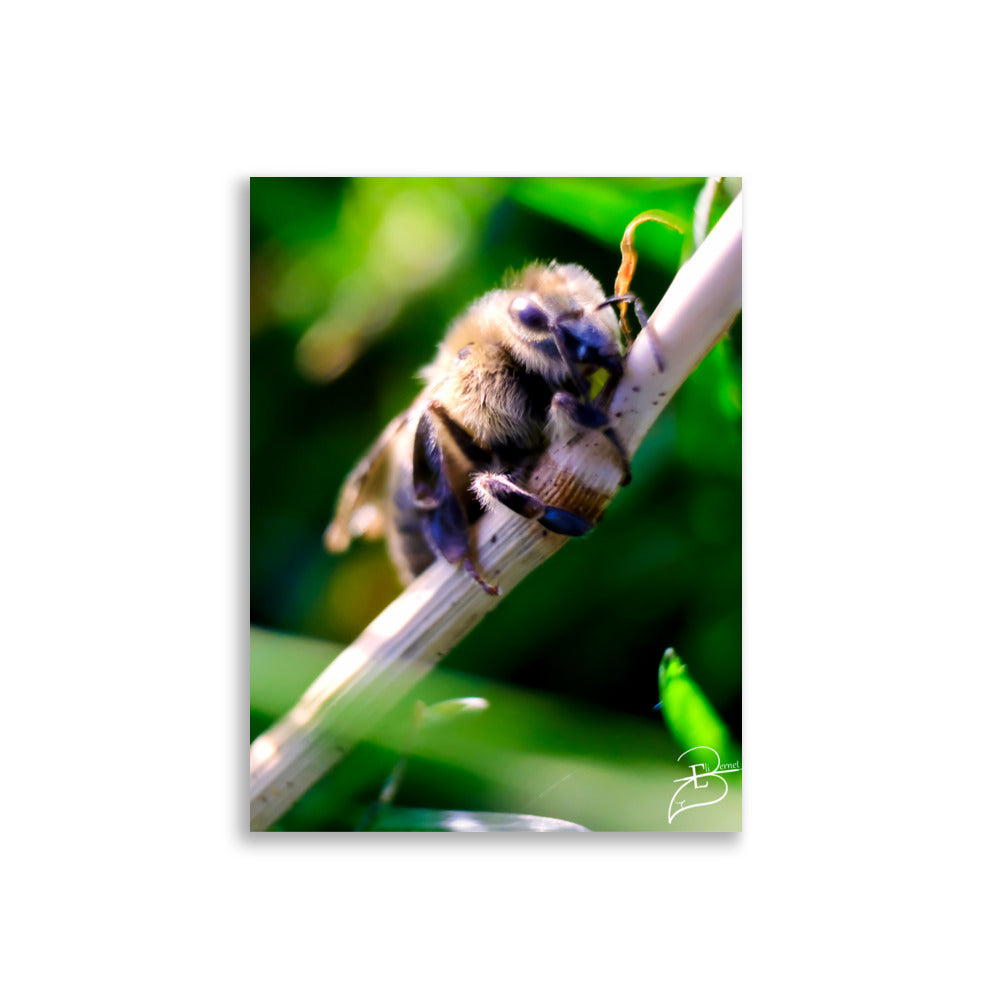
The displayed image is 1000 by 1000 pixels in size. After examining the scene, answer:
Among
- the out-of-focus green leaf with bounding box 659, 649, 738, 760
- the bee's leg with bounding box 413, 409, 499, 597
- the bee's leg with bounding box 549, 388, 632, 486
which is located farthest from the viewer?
the out-of-focus green leaf with bounding box 659, 649, 738, 760

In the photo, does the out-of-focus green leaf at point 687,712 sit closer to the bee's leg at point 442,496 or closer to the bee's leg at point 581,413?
the bee's leg at point 442,496

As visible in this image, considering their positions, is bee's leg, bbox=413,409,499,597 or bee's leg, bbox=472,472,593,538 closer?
bee's leg, bbox=472,472,593,538

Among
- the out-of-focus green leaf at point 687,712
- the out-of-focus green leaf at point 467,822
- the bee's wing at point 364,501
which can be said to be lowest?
the out-of-focus green leaf at point 467,822

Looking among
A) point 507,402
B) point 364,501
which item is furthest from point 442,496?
point 364,501

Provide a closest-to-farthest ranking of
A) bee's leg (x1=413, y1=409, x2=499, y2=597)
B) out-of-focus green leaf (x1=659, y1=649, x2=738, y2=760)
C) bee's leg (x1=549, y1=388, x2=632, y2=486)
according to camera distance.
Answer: bee's leg (x1=549, y1=388, x2=632, y2=486), bee's leg (x1=413, y1=409, x2=499, y2=597), out-of-focus green leaf (x1=659, y1=649, x2=738, y2=760)

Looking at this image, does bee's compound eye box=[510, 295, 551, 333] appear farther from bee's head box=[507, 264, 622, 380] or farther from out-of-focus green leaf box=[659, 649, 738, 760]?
out-of-focus green leaf box=[659, 649, 738, 760]
